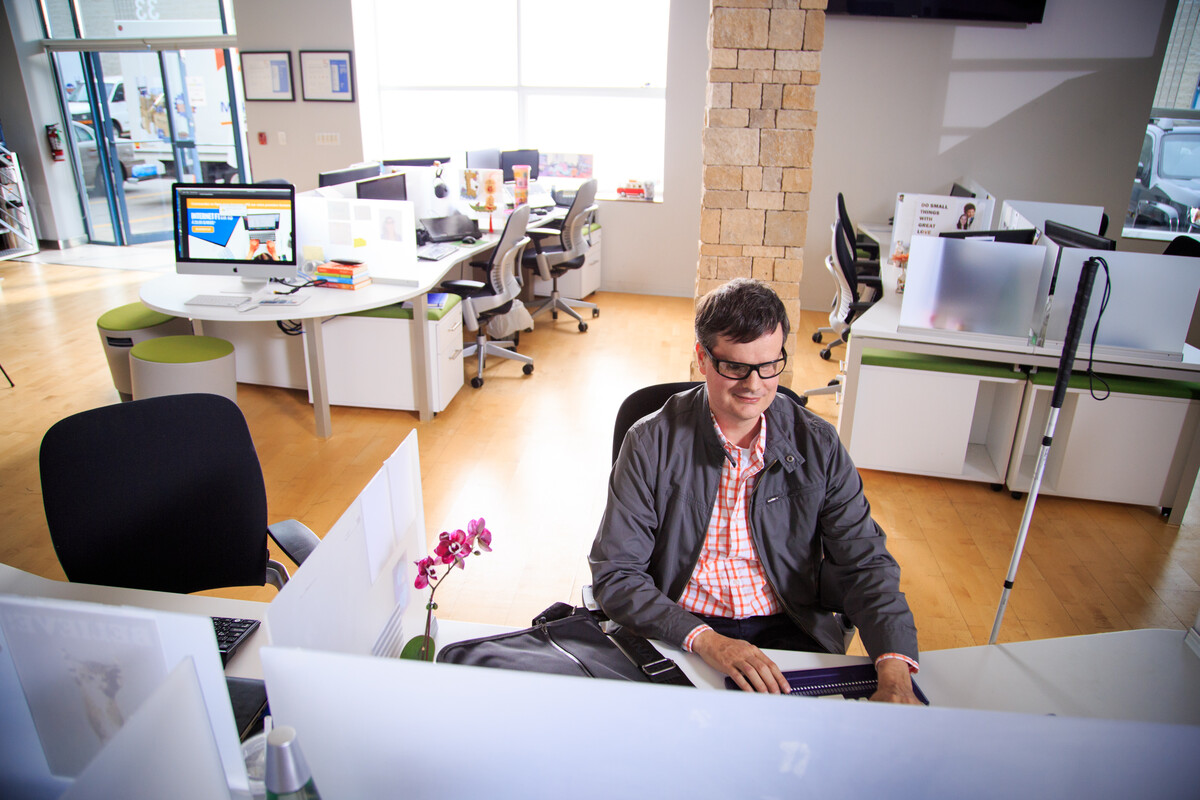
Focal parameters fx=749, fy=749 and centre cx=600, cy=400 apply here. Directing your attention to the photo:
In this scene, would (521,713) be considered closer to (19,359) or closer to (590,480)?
(590,480)

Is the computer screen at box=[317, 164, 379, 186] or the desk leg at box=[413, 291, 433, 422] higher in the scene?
the computer screen at box=[317, 164, 379, 186]

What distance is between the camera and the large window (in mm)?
6137

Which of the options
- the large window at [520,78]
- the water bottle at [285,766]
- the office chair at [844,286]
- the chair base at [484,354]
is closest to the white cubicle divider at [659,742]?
the water bottle at [285,766]

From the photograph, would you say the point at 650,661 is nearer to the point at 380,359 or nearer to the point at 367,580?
the point at 367,580

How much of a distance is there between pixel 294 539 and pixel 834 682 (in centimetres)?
123

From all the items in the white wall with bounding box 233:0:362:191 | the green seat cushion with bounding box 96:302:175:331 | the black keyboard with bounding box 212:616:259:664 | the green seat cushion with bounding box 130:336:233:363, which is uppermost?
the white wall with bounding box 233:0:362:191

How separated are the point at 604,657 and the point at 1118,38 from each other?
5922mm

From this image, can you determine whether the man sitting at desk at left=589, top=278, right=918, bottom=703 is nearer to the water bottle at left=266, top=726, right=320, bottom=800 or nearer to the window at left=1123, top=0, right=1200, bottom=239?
the water bottle at left=266, top=726, right=320, bottom=800

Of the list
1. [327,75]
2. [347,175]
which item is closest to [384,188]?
[347,175]

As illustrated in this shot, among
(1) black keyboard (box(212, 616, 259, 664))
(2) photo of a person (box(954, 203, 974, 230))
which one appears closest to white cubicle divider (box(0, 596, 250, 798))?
(1) black keyboard (box(212, 616, 259, 664))

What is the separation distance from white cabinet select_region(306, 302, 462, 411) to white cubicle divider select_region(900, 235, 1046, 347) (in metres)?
2.20

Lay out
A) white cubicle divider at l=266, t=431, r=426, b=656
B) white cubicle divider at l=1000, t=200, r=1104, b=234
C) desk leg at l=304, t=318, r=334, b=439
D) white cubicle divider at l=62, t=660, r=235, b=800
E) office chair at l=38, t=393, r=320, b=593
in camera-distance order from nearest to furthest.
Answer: white cubicle divider at l=62, t=660, r=235, b=800
white cubicle divider at l=266, t=431, r=426, b=656
office chair at l=38, t=393, r=320, b=593
desk leg at l=304, t=318, r=334, b=439
white cubicle divider at l=1000, t=200, r=1104, b=234

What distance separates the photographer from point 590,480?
336 centimetres

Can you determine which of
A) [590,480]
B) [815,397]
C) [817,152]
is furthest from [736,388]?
[817,152]
